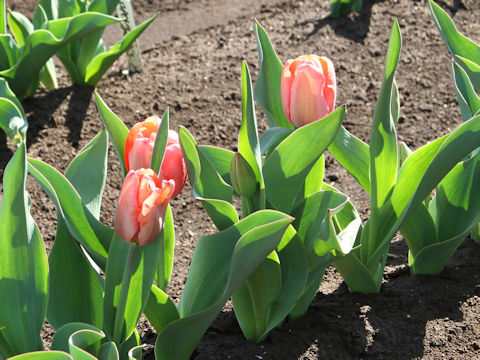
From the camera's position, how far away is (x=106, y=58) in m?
3.13

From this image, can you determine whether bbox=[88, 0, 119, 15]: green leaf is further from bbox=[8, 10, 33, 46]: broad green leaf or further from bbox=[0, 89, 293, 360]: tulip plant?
bbox=[0, 89, 293, 360]: tulip plant

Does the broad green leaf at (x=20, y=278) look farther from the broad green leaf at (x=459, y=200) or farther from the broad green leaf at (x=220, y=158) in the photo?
the broad green leaf at (x=459, y=200)

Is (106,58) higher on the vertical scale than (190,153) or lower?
lower

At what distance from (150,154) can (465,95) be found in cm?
93

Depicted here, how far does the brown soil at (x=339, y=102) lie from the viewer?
1.86 metres

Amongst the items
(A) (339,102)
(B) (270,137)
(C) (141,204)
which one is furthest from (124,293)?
(A) (339,102)

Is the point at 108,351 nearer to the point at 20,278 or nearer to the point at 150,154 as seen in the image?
the point at 20,278

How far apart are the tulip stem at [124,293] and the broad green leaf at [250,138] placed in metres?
0.29

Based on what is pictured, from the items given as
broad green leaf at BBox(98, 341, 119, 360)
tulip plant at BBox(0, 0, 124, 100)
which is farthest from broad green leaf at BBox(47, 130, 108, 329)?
tulip plant at BBox(0, 0, 124, 100)

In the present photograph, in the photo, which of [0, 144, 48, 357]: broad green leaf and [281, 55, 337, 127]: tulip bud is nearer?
[0, 144, 48, 357]: broad green leaf

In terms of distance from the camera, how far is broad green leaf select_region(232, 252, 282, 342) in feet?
5.32

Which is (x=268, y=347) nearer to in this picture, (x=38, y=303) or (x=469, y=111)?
(x=38, y=303)

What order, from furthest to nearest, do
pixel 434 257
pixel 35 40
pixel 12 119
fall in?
pixel 35 40
pixel 12 119
pixel 434 257

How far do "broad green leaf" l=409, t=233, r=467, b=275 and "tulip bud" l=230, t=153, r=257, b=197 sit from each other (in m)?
0.61
